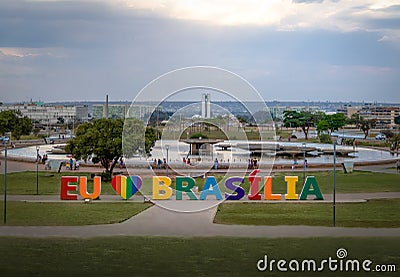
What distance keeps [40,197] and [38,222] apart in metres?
6.45

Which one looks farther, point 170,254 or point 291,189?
point 291,189

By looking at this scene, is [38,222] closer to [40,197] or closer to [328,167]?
[40,197]

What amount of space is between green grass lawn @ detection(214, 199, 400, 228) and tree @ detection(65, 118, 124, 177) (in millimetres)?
9483

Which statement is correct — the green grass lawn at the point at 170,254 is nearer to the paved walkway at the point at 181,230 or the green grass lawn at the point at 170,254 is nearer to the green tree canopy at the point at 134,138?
the paved walkway at the point at 181,230

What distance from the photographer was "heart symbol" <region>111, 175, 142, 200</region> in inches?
1033

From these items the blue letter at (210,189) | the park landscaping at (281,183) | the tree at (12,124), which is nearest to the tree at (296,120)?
the tree at (12,124)

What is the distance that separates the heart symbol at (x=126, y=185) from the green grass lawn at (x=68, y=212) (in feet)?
3.49

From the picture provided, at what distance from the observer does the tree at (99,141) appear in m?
32.1

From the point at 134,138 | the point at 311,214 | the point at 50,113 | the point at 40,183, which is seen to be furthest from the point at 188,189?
the point at 50,113

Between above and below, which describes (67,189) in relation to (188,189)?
below

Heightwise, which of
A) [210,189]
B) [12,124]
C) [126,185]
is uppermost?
[12,124]

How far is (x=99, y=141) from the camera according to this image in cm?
3212

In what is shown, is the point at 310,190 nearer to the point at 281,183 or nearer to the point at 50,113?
the point at 281,183

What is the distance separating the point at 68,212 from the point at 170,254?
7946 mm
